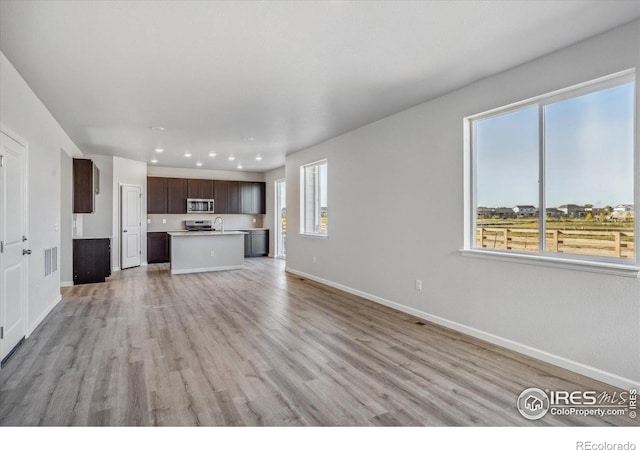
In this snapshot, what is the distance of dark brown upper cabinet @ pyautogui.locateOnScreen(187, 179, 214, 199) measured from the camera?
9648 mm

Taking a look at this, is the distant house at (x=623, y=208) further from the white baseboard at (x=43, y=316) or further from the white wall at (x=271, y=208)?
the white wall at (x=271, y=208)

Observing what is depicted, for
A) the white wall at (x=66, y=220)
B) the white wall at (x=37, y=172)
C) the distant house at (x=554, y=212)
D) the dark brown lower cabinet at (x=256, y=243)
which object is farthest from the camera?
the dark brown lower cabinet at (x=256, y=243)

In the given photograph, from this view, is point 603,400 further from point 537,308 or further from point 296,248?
point 296,248

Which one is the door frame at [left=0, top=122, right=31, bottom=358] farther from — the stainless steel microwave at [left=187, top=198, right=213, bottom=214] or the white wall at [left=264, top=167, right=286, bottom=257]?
the white wall at [left=264, top=167, right=286, bottom=257]

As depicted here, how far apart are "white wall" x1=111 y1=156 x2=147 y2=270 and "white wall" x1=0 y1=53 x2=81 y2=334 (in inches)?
116

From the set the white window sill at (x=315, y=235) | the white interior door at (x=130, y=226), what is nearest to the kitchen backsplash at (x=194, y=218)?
the white interior door at (x=130, y=226)

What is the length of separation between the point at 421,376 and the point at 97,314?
3.98 m

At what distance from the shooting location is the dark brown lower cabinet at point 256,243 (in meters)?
10.3

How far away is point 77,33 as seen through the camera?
8.41 feet

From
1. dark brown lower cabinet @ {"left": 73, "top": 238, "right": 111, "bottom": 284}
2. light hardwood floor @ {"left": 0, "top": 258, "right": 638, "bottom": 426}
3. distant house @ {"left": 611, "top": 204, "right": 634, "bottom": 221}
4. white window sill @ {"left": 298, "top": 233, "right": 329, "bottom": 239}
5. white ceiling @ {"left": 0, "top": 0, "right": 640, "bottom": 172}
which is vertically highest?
white ceiling @ {"left": 0, "top": 0, "right": 640, "bottom": 172}

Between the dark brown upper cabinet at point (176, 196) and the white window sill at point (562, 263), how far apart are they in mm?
7958

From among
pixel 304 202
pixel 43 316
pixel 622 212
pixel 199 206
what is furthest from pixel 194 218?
pixel 622 212

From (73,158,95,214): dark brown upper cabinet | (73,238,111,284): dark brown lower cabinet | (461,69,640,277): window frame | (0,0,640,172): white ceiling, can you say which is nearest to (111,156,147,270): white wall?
(73,238,111,284): dark brown lower cabinet
